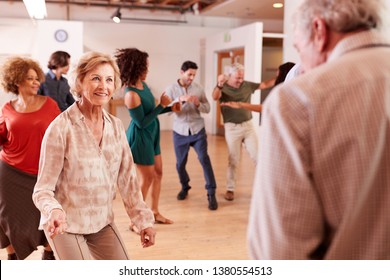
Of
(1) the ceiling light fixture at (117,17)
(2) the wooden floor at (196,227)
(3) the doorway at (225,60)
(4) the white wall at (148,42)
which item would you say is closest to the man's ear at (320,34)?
(2) the wooden floor at (196,227)

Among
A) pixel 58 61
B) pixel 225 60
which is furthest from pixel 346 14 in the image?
pixel 225 60

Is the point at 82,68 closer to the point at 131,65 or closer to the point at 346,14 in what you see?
the point at 346,14

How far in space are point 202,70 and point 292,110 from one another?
11887 millimetres

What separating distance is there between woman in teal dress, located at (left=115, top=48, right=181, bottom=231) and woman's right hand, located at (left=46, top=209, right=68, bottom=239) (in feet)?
6.60

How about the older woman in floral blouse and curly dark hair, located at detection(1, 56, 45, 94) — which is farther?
curly dark hair, located at detection(1, 56, 45, 94)

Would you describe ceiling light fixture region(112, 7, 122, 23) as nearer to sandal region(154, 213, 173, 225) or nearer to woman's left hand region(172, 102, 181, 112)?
woman's left hand region(172, 102, 181, 112)

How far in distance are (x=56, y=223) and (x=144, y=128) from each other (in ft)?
7.36

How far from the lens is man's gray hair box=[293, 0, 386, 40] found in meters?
0.98

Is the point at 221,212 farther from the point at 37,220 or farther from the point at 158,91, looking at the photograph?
the point at 158,91

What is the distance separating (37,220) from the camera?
9.95 ft

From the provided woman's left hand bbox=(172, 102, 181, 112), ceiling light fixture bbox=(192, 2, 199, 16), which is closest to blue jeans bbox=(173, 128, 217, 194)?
woman's left hand bbox=(172, 102, 181, 112)

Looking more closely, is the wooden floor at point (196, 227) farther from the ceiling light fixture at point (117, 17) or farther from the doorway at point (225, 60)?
the doorway at point (225, 60)

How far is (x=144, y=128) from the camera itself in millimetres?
3941
